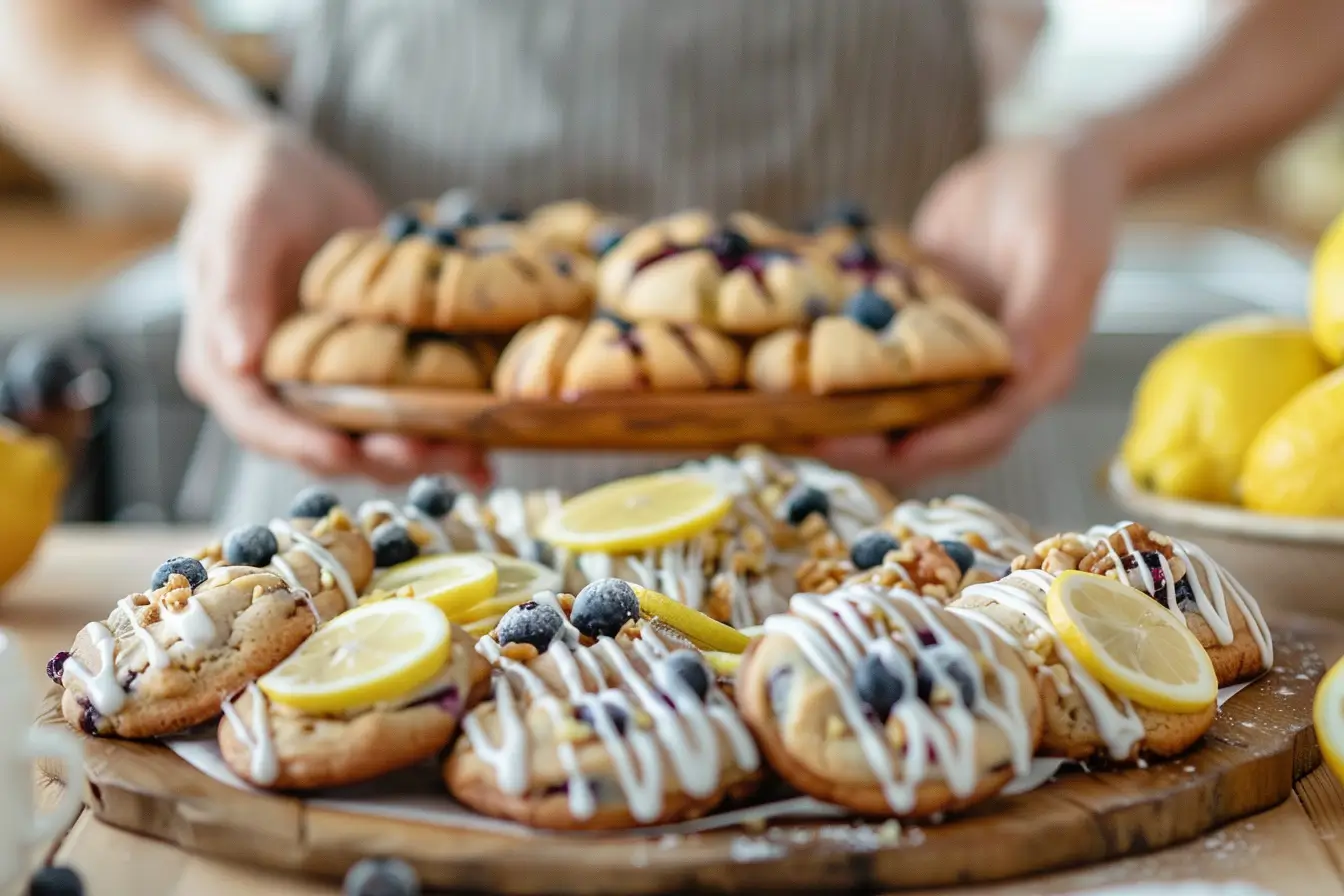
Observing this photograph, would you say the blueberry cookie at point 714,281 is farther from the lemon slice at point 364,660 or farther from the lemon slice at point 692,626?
the lemon slice at point 364,660

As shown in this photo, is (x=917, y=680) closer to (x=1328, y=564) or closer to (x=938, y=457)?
(x=1328, y=564)

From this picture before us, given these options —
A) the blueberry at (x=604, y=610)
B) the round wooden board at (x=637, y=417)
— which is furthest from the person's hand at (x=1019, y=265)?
the blueberry at (x=604, y=610)

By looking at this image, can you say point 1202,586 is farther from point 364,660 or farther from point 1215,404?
point 364,660

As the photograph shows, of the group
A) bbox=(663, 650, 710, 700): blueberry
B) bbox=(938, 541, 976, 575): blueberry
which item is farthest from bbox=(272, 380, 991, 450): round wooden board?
bbox=(663, 650, 710, 700): blueberry

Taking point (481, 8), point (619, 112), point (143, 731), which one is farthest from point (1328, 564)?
point (481, 8)

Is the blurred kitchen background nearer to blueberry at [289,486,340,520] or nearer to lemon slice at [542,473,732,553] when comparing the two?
lemon slice at [542,473,732,553]

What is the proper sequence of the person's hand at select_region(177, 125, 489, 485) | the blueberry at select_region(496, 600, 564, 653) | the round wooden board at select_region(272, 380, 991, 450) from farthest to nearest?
1. the person's hand at select_region(177, 125, 489, 485)
2. the round wooden board at select_region(272, 380, 991, 450)
3. the blueberry at select_region(496, 600, 564, 653)
